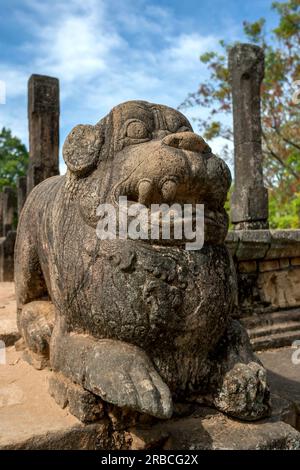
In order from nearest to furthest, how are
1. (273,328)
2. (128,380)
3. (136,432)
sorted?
(128,380), (136,432), (273,328)

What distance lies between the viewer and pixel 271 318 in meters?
3.94

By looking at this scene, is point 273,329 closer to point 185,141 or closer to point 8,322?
point 8,322

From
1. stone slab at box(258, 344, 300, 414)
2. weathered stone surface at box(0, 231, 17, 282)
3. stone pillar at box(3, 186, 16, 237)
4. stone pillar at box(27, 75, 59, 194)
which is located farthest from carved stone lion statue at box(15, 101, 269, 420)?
stone pillar at box(3, 186, 16, 237)

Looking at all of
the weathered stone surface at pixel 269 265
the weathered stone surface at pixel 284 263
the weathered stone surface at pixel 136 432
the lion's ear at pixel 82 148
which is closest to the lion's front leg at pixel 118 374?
the weathered stone surface at pixel 136 432

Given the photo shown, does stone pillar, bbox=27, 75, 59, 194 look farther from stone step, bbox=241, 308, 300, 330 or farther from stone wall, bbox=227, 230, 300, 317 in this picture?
stone step, bbox=241, 308, 300, 330

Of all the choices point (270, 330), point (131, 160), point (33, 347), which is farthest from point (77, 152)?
point (270, 330)

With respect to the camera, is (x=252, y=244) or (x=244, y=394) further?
(x=252, y=244)

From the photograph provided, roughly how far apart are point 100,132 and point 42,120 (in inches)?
186

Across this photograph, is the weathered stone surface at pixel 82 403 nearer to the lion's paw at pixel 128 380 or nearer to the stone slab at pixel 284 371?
the lion's paw at pixel 128 380

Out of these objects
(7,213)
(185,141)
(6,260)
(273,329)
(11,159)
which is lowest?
(273,329)

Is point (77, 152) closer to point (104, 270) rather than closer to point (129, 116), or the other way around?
point (129, 116)

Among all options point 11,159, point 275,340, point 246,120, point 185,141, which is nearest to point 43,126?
point 246,120

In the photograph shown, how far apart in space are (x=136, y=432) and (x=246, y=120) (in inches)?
211

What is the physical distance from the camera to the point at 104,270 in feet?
5.25
